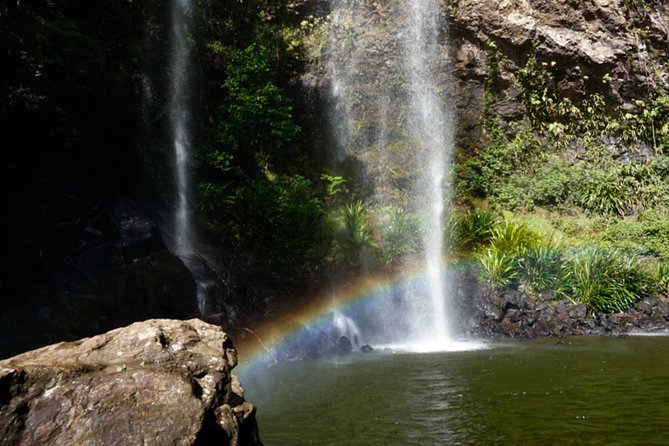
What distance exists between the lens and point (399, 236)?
1549cm

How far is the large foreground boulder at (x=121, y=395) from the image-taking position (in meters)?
3.31

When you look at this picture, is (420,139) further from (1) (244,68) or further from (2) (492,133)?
(1) (244,68)

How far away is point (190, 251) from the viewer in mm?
13109

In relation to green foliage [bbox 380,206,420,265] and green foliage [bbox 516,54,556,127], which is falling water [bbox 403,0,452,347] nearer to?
green foliage [bbox 380,206,420,265]

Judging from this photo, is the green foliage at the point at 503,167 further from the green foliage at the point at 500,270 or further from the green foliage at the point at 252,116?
the green foliage at the point at 252,116

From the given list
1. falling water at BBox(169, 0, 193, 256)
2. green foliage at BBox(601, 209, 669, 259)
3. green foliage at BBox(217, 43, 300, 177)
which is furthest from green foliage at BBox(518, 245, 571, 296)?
falling water at BBox(169, 0, 193, 256)

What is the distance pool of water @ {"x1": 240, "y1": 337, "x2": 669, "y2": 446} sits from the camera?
5832 mm

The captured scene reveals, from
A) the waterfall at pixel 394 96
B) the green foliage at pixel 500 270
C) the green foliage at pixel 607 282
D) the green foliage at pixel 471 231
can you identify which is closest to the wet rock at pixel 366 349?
the green foliage at pixel 500 270

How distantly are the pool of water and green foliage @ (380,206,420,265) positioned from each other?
15.0 feet

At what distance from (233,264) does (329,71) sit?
28.4 ft

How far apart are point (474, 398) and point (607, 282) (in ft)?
26.1

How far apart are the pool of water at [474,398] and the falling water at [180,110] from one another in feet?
18.8

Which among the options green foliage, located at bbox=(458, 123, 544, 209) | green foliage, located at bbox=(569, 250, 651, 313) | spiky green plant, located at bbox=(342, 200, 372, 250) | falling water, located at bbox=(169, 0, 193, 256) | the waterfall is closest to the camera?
green foliage, located at bbox=(569, 250, 651, 313)

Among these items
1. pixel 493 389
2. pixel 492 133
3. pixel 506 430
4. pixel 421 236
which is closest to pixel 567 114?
pixel 492 133
